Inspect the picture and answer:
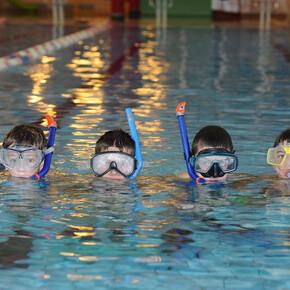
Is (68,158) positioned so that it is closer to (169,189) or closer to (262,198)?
(169,189)

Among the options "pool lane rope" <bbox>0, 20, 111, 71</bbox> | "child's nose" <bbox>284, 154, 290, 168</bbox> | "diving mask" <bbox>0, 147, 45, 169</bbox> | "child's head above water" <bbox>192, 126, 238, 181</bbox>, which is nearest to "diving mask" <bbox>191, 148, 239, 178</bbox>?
"child's head above water" <bbox>192, 126, 238, 181</bbox>

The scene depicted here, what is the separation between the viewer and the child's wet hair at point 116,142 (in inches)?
125

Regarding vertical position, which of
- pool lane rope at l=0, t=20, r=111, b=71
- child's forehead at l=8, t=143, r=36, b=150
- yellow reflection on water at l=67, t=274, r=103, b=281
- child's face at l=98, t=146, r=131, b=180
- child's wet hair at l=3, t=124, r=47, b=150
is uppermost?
child's wet hair at l=3, t=124, r=47, b=150

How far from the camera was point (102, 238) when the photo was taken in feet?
8.21

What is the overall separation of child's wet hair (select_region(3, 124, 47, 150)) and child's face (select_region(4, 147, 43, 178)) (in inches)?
1.6

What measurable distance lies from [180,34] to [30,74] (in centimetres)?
605

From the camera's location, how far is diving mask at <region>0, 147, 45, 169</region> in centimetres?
310

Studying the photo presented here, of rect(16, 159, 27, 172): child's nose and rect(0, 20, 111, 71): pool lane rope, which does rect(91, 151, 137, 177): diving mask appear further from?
rect(0, 20, 111, 71): pool lane rope

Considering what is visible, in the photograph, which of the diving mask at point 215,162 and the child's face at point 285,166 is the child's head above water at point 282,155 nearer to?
the child's face at point 285,166

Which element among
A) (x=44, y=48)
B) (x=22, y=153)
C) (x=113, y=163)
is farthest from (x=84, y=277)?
(x=44, y=48)

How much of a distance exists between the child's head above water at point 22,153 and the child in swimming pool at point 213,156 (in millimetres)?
734

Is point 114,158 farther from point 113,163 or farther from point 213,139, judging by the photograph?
point 213,139

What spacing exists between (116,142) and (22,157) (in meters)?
0.44

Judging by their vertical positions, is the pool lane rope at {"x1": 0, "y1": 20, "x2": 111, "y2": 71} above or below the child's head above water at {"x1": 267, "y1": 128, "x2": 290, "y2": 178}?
below
